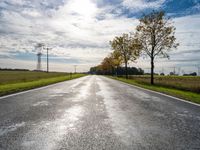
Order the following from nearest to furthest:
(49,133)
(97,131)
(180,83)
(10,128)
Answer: (49,133), (97,131), (10,128), (180,83)

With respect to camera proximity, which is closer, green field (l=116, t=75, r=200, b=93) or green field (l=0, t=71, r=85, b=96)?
green field (l=0, t=71, r=85, b=96)

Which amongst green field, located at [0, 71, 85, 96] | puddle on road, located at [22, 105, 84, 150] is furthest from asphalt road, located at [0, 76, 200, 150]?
green field, located at [0, 71, 85, 96]

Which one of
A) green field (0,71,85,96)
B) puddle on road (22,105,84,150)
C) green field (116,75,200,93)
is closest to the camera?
puddle on road (22,105,84,150)

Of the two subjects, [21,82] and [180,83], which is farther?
[180,83]

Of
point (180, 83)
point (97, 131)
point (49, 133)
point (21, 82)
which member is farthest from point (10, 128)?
point (180, 83)

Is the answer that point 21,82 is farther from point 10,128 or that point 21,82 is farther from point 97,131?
point 97,131

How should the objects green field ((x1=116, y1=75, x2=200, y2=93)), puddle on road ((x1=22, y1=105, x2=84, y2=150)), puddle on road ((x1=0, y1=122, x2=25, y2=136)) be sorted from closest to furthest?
puddle on road ((x1=22, y1=105, x2=84, y2=150)), puddle on road ((x1=0, y1=122, x2=25, y2=136)), green field ((x1=116, y1=75, x2=200, y2=93))

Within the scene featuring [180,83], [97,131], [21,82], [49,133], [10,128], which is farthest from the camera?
[180,83]

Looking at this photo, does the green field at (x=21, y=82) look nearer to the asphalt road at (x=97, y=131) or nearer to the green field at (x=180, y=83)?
the asphalt road at (x=97, y=131)

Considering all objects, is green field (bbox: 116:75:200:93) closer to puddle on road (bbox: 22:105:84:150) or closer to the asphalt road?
the asphalt road

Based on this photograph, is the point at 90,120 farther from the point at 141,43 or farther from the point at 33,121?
the point at 141,43

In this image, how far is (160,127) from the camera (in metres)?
5.58

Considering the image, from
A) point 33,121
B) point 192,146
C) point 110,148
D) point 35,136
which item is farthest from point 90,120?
point 192,146

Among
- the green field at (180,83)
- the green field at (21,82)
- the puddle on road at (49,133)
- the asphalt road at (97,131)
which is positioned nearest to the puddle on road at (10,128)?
the asphalt road at (97,131)
